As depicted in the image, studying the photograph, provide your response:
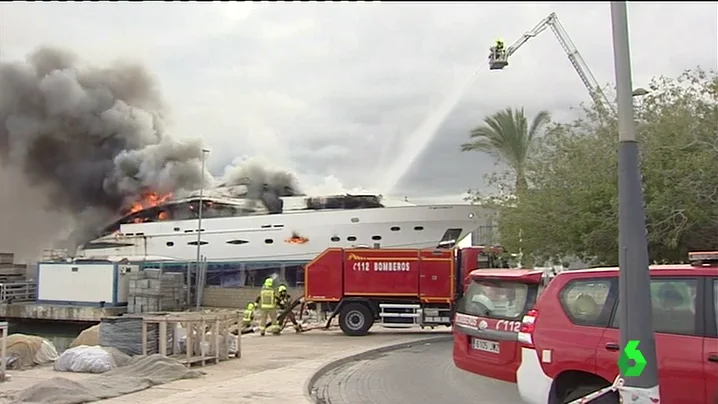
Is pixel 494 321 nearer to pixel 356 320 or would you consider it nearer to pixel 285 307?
pixel 356 320

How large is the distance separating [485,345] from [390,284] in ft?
36.3

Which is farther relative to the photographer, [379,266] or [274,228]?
[274,228]

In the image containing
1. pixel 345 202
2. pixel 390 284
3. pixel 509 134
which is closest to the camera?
pixel 390 284

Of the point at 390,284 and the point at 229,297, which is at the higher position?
the point at 390,284

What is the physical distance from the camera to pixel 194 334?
11820 mm

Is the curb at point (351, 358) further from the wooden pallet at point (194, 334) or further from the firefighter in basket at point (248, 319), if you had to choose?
the firefighter in basket at point (248, 319)

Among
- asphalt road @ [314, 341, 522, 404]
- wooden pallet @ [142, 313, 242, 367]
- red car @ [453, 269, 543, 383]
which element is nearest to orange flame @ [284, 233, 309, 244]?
asphalt road @ [314, 341, 522, 404]

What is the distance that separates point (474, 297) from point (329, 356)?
5753mm

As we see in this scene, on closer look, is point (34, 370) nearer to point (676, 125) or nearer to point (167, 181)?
point (676, 125)

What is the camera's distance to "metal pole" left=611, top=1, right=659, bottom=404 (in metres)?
4.62

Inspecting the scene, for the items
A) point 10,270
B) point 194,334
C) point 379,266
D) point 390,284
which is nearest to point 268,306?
point 379,266

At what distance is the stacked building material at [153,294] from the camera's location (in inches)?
1256

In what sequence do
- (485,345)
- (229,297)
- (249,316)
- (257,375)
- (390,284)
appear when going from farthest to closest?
(229,297) < (249,316) < (390,284) < (257,375) < (485,345)

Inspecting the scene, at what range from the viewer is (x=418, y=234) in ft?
156
